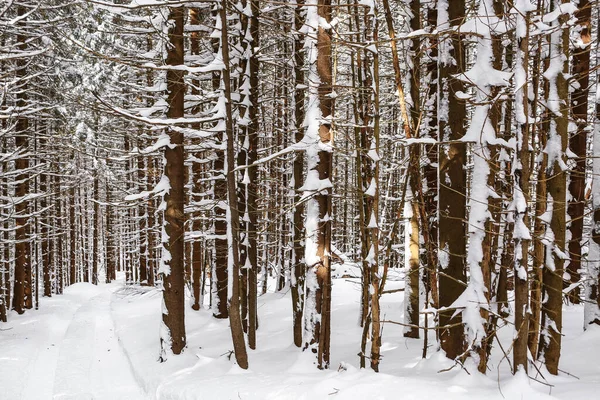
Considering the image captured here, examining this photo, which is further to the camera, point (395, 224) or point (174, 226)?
point (174, 226)

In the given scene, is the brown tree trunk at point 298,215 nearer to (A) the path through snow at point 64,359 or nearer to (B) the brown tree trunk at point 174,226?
(B) the brown tree trunk at point 174,226

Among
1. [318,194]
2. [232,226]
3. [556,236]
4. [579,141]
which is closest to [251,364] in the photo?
[232,226]

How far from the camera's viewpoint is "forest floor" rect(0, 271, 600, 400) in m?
4.82

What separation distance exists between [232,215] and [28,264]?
49.6ft

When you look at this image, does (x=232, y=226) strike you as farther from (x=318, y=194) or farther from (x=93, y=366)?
(x=93, y=366)

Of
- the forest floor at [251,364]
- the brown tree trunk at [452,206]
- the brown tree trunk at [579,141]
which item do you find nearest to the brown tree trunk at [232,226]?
the forest floor at [251,364]

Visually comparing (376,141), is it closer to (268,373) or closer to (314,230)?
(314,230)

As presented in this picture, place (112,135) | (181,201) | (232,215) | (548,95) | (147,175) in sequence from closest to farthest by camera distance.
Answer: (548,95), (232,215), (181,201), (147,175), (112,135)

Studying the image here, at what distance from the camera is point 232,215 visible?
25.3ft

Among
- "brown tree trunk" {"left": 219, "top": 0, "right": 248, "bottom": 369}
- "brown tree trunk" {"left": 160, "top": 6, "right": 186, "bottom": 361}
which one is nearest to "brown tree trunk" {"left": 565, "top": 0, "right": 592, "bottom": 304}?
"brown tree trunk" {"left": 219, "top": 0, "right": 248, "bottom": 369}

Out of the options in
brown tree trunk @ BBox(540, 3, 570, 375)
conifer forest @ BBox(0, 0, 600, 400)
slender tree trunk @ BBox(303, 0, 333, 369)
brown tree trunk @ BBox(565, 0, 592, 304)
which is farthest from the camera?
brown tree trunk @ BBox(565, 0, 592, 304)

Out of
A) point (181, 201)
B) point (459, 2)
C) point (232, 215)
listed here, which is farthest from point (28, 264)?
point (459, 2)

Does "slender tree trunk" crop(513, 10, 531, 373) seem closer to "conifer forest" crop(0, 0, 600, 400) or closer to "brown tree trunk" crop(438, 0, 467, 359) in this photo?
"conifer forest" crop(0, 0, 600, 400)

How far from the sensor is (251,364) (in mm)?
8039
